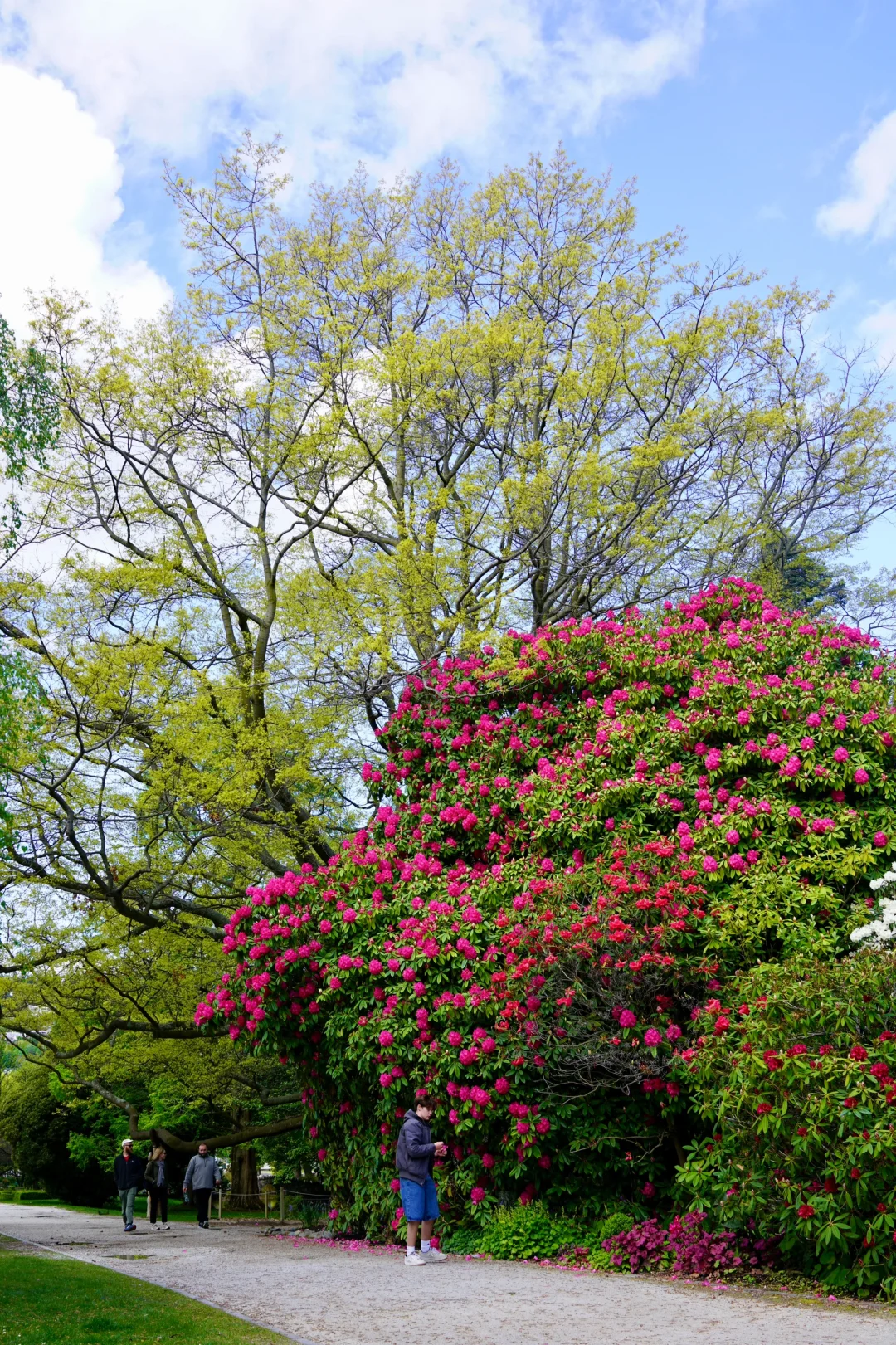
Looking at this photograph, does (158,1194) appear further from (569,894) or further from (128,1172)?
(569,894)

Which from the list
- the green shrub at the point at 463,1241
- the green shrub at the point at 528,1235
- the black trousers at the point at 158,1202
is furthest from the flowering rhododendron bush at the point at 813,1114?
the black trousers at the point at 158,1202

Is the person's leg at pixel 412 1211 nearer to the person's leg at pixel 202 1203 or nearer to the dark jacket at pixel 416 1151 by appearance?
the dark jacket at pixel 416 1151

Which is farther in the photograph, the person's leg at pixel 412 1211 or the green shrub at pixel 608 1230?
the person's leg at pixel 412 1211

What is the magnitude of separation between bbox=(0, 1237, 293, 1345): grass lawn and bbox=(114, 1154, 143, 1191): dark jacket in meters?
6.25

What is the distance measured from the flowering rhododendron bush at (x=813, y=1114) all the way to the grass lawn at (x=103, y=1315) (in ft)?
10.8

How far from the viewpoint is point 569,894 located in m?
9.67

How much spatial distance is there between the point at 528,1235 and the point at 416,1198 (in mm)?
1115

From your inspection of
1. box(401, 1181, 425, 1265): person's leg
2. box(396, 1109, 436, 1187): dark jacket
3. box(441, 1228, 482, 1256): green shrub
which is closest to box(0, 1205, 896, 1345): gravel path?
box(401, 1181, 425, 1265): person's leg

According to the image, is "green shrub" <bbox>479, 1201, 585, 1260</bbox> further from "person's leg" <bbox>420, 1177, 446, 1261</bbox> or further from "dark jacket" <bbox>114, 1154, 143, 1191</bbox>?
"dark jacket" <bbox>114, 1154, 143, 1191</bbox>

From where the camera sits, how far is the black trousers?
1706cm

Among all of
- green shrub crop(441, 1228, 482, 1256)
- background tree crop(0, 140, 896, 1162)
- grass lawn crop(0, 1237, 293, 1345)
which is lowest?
grass lawn crop(0, 1237, 293, 1345)

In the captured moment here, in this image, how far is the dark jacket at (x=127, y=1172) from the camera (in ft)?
49.6

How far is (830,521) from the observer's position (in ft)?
58.0

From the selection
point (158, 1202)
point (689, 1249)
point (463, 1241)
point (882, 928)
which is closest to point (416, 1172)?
point (463, 1241)
